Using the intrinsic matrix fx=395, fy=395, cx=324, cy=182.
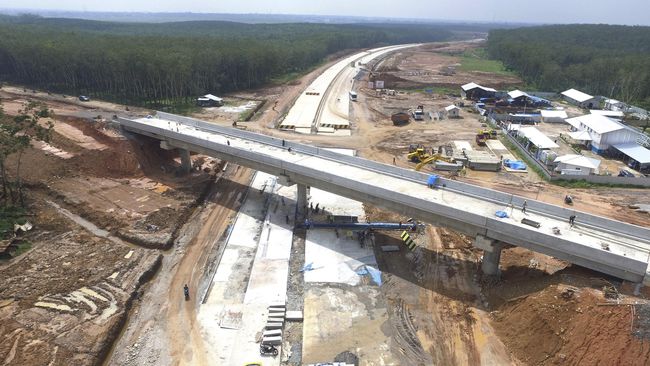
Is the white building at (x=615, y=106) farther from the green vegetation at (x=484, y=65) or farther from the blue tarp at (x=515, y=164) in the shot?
the green vegetation at (x=484, y=65)

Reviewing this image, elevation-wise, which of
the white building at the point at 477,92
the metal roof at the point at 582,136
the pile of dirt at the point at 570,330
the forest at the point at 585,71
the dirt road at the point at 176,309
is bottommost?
the dirt road at the point at 176,309

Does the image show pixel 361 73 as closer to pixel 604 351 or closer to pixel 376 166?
pixel 376 166

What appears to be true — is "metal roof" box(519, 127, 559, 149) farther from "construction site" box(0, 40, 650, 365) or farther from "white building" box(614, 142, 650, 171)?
"white building" box(614, 142, 650, 171)

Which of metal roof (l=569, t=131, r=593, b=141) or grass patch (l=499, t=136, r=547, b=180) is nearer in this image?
grass patch (l=499, t=136, r=547, b=180)

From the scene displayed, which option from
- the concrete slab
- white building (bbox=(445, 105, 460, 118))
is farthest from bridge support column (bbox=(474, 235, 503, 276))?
white building (bbox=(445, 105, 460, 118))

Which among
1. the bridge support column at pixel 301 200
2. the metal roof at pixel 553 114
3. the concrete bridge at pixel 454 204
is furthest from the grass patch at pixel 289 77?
the bridge support column at pixel 301 200

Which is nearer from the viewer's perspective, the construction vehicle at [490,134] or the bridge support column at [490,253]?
the bridge support column at [490,253]

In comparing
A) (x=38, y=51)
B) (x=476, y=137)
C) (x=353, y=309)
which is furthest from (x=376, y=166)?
(x=38, y=51)
